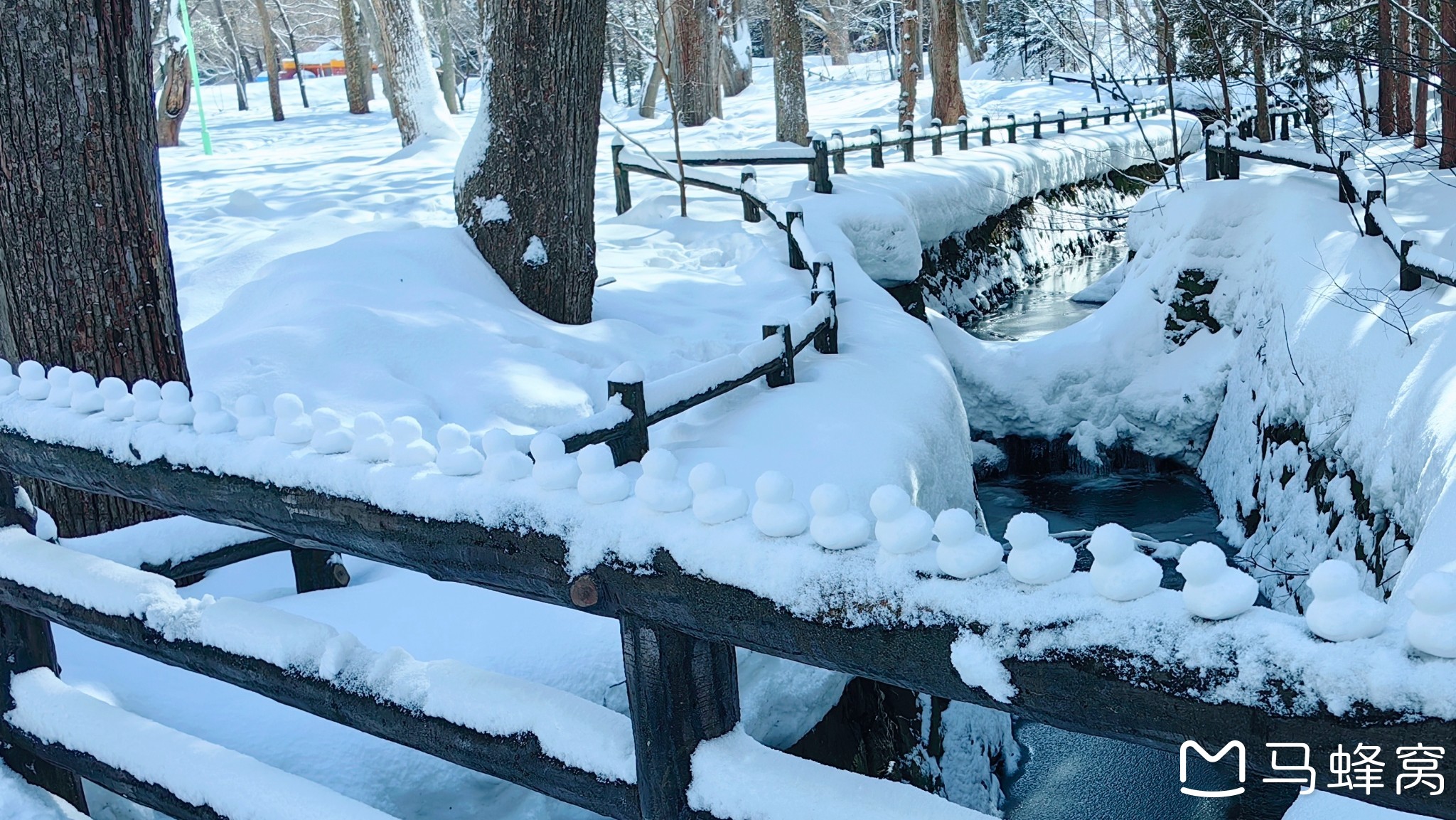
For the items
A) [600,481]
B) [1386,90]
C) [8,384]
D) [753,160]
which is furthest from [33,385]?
[1386,90]

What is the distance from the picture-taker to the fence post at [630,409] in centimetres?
468

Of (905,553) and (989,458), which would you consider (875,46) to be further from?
(905,553)

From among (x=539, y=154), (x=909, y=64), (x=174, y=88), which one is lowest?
(x=539, y=154)

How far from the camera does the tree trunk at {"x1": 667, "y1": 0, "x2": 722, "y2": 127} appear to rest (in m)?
20.5

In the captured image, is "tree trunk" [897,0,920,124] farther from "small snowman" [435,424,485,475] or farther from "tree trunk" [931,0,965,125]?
"small snowman" [435,424,485,475]

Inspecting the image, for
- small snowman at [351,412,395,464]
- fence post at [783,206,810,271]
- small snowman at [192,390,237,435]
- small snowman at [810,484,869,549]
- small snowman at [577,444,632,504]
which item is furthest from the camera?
fence post at [783,206,810,271]

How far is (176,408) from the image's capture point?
2557 millimetres

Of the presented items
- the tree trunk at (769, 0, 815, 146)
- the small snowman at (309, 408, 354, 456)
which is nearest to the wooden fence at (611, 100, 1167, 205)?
the tree trunk at (769, 0, 815, 146)

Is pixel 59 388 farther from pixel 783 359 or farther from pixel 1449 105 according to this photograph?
pixel 1449 105

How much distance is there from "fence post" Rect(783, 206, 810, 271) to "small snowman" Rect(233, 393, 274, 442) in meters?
7.70

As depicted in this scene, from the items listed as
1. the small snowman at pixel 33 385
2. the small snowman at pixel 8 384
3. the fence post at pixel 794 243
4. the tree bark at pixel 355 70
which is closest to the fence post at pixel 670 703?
the small snowman at pixel 33 385

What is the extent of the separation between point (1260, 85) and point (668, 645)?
794 centimetres

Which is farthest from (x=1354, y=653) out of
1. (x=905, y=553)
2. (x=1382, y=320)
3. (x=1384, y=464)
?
(x=1382, y=320)

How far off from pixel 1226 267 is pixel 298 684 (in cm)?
1012
